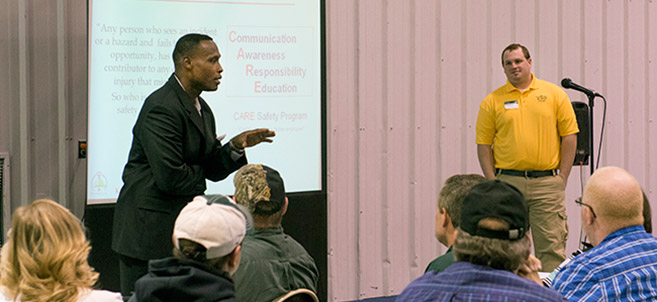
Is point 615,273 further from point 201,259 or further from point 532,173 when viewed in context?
point 532,173

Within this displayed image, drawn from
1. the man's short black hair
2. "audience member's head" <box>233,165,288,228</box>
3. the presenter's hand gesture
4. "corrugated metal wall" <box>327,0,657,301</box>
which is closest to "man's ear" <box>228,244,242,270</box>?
"audience member's head" <box>233,165,288,228</box>

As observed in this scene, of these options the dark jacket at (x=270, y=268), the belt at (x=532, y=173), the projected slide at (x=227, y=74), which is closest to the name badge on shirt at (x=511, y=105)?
the belt at (x=532, y=173)

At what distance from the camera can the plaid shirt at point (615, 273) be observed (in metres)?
2.30

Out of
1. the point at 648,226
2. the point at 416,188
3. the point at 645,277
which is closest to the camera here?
the point at 645,277

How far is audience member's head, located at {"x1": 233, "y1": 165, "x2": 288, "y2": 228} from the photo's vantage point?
2.62 metres

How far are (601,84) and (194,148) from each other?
419 centimetres

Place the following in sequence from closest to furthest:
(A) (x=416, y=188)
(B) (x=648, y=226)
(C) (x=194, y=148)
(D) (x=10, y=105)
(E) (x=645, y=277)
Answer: (E) (x=645, y=277) < (B) (x=648, y=226) < (C) (x=194, y=148) < (D) (x=10, y=105) < (A) (x=416, y=188)

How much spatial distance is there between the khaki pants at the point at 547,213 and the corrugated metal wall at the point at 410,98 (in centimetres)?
68

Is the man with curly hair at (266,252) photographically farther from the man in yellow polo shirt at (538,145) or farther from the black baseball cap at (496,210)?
the man in yellow polo shirt at (538,145)

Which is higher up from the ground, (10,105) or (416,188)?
(10,105)

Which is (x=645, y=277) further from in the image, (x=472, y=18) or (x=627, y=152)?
(x=627, y=152)

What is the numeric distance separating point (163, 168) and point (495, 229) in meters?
2.01

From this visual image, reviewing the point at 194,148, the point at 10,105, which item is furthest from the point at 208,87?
the point at 10,105

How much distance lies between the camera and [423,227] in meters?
5.78
